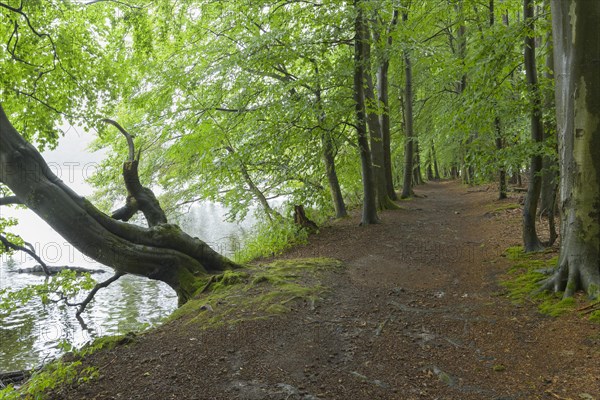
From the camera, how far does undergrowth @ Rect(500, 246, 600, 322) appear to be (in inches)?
179

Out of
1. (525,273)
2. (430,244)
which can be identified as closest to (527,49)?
(525,273)

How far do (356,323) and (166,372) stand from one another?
225cm

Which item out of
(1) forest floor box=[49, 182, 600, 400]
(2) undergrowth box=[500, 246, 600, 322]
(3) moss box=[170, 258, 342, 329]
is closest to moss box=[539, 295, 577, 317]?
(2) undergrowth box=[500, 246, 600, 322]

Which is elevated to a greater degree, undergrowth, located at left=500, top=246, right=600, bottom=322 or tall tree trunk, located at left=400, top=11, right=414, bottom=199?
tall tree trunk, located at left=400, top=11, right=414, bottom=199

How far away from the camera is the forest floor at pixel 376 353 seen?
11.1 ft

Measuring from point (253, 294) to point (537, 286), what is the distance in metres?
3.93

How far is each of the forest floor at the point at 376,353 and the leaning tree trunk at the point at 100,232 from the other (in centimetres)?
154

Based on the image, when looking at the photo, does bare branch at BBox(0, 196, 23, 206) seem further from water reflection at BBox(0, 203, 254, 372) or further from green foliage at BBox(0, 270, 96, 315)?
water reflection at BBox(0, 203, 254, 372)

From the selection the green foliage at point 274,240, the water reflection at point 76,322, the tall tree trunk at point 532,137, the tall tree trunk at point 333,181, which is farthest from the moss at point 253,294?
the tall tree trunk at point 333,181

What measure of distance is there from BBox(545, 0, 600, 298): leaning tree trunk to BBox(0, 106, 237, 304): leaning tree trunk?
5.29 meters

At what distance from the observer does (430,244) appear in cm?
945

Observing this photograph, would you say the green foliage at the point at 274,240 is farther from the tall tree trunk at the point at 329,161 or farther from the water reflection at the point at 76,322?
the tall tree trunk at the point at 329,161

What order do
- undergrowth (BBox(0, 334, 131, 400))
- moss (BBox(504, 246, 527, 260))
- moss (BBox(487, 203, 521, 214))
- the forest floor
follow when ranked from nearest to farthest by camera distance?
undergrowth (BBox(0, 334, 131, 400))
the forest floor
moss (BBox(504, 246, 527, 260))
moss (BBox(487, 203, 521, 214))

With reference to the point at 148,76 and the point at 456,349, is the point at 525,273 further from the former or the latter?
the point at 148,76
